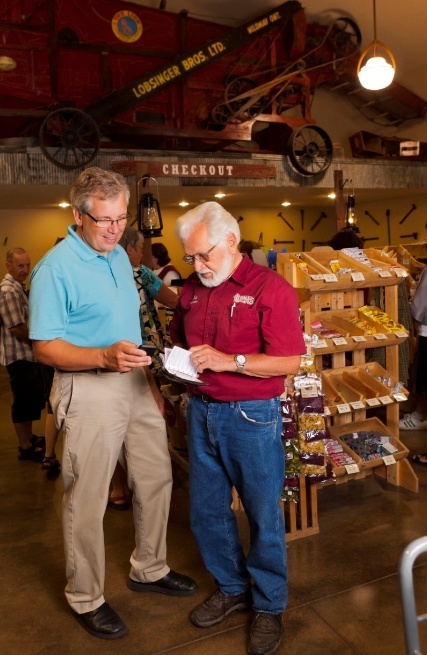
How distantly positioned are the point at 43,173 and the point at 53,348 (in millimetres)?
6010

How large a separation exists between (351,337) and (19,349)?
2.65 m

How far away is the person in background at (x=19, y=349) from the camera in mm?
4641

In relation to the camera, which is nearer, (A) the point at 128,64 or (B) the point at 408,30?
(A) the point at 128,64

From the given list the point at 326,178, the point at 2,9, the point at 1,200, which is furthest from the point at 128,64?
the point at 326,178

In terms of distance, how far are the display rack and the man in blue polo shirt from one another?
1.42 metres

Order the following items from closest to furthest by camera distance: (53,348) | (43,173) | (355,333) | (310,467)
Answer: (53,348), (310,467), (355,333), (43,173)

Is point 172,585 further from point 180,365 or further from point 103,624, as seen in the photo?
point 180,365

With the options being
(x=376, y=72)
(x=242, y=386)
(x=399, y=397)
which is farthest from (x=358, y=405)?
(x=376, y=72)

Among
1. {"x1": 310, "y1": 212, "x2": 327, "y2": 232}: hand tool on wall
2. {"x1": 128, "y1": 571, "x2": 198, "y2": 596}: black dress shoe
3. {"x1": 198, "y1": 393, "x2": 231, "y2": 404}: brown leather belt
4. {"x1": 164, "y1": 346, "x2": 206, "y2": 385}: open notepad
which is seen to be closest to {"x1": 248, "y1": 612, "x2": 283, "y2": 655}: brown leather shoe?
{"x1": 128, "y1": 571, "x2": 198, "y2": 596}: black dress shoe

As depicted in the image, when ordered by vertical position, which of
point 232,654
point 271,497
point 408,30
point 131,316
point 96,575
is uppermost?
point 408,30

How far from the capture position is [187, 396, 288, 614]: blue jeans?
2381 mm

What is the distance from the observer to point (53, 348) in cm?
230

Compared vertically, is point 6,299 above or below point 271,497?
above

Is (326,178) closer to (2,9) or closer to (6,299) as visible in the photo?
(2,9)
